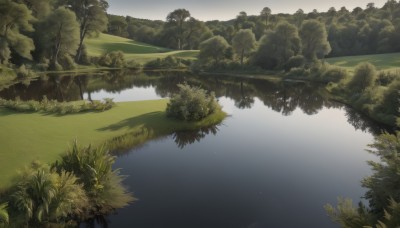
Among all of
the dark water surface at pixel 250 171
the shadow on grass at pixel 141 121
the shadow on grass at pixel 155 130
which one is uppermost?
the shadow on grass at pixel 141 121

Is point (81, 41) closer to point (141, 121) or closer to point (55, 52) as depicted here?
point (55, 52)

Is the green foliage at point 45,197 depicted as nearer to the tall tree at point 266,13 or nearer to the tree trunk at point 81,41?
the tree trunk at point 81,41

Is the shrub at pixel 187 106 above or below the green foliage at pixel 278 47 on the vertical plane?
below

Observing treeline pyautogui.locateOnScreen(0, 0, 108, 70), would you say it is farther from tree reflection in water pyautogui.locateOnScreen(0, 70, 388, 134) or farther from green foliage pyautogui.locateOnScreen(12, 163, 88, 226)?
green foliage pyautogui.locateOnScreen(12, 163, 88, 226)

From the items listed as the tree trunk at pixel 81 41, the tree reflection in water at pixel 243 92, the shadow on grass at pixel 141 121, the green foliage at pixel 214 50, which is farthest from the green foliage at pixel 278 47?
the shadow on grass at pixel 141 121

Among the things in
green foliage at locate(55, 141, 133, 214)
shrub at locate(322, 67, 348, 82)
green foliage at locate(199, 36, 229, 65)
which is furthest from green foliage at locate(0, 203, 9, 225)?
green foliage at locate(199, 36, 229, 65)

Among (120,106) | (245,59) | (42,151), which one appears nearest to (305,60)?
(245,59)

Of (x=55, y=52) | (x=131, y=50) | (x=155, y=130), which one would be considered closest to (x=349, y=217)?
(x=155, y=130)
